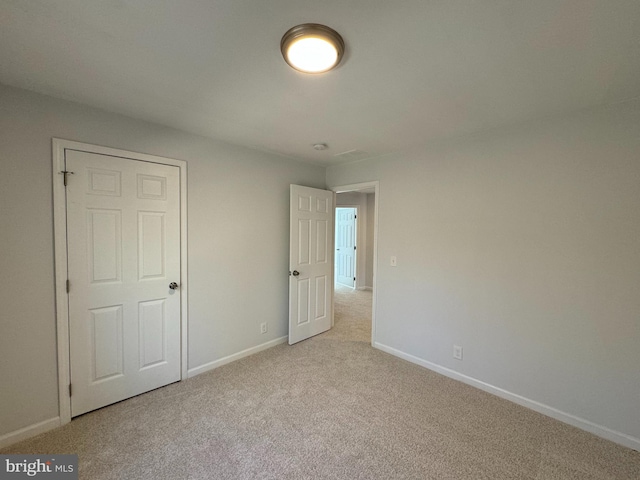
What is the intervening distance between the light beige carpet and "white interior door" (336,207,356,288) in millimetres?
4165

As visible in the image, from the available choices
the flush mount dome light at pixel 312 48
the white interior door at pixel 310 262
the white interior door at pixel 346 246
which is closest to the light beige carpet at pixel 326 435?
the white interior door at pixel 310 262

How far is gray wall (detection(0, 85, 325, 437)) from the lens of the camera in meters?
1.74

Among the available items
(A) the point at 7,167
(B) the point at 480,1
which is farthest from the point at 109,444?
(B) the point at 480,1

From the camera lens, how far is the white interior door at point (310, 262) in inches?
130

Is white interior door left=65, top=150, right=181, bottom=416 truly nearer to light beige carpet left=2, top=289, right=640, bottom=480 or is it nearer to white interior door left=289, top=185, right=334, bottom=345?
light beige carpet left=2, top=289, right=640, bottom=480

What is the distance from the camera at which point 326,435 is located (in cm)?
185

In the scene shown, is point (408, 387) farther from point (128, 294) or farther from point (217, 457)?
point (128, 294)

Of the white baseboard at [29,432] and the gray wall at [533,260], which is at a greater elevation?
the gray wall at [533,260]

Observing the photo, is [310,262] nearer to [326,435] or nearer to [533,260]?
[326,435]

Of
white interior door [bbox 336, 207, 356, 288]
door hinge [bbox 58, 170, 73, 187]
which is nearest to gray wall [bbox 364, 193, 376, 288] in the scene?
white interior door [bbox 336, 207, 356, 288]

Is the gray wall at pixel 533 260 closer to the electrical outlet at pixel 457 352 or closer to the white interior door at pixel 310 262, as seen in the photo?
the electrical outlet at pixel 457 352

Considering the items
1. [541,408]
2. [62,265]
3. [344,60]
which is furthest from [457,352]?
[62,265]

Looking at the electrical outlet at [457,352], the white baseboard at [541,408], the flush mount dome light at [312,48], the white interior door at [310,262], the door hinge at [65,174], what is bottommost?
the white baseboard at [541,408]

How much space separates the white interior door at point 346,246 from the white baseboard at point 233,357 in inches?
141
